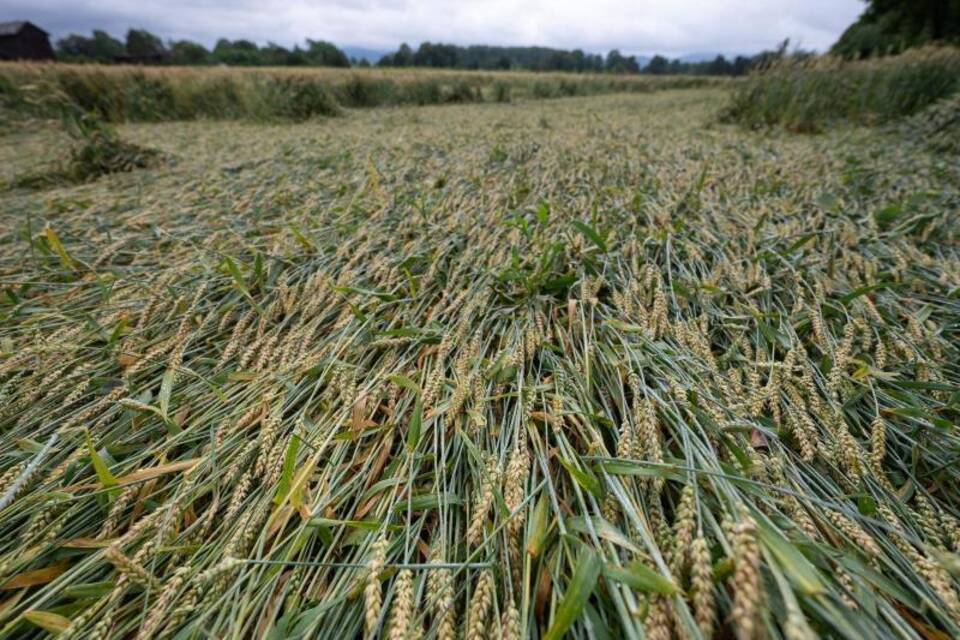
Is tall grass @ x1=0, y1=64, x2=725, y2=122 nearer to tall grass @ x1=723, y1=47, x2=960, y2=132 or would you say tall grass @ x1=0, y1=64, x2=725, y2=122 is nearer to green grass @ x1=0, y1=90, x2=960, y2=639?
green grass @ x1=0, y1=90, x2=960, y2=639

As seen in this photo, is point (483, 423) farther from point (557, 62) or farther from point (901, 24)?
point (557, 62)

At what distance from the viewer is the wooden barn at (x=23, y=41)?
29.5 m

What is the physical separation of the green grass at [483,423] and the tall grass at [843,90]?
4.07m

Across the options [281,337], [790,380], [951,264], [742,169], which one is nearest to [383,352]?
[281,337]

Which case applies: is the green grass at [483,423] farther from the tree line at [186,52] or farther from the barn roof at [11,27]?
the barn roof at [11,27]

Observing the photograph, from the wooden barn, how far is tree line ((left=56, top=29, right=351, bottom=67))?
49.1 inches

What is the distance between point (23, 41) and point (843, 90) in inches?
2079

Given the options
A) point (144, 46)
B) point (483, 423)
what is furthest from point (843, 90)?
point (144, 46)

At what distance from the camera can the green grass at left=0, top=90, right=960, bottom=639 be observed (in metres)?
0.63

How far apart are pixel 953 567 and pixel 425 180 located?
2.73 m

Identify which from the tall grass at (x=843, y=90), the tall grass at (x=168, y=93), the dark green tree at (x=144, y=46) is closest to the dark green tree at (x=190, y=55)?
the dark green tree at (x=144, y=46)

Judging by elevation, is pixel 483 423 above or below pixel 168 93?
below

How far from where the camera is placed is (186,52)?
113ft

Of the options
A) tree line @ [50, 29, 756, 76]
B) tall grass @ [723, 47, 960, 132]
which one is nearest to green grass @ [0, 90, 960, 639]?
tall grass @ [723, 47, 960, 132]
